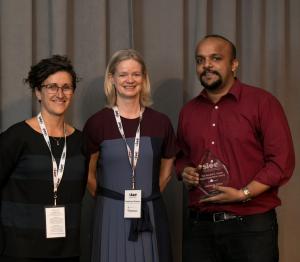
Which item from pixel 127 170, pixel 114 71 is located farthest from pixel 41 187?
pixel 114 71

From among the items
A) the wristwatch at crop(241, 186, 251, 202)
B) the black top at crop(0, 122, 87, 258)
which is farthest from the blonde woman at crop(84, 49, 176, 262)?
the wristwatch at crop(241, 186, 251, 202)

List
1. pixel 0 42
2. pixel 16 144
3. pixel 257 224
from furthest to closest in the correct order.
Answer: pixel 0 42 < pixel 257 224 < pixel 16 144

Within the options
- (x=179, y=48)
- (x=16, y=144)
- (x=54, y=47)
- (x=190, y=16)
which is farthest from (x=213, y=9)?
(x=16, y=144)

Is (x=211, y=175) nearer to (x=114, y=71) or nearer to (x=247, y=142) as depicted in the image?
(x=247, y=142)

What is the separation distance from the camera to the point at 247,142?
2537mm

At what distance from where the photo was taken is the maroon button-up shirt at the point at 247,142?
246cm

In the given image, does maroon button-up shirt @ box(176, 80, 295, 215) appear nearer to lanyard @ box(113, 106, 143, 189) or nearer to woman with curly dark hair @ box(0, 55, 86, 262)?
lanyard @ box(113, 106, 143, 189)

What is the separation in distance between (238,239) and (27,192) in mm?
1061

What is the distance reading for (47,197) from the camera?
2.17m

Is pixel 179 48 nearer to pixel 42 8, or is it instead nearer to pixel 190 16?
pixel 190 16

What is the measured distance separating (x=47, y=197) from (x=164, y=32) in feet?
4.94

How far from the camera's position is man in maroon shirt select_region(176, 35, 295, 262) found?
8.09 ft

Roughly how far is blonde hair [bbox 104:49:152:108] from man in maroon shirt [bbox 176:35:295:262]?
0.96 ft

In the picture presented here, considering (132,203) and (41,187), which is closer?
(41,187)
